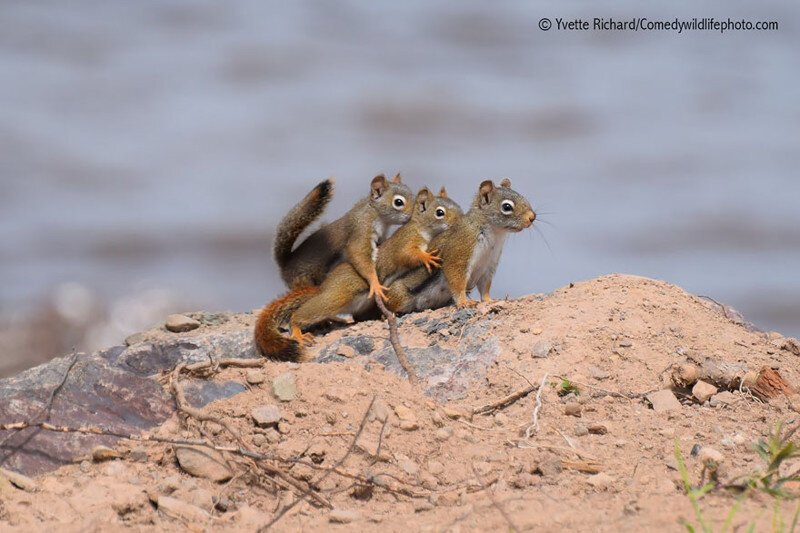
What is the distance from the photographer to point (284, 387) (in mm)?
6098

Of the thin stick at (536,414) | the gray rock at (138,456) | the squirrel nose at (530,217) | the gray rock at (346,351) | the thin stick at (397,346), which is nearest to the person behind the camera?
the gray rock at (138,456)

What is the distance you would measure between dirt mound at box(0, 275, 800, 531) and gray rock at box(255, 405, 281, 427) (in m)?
0.01

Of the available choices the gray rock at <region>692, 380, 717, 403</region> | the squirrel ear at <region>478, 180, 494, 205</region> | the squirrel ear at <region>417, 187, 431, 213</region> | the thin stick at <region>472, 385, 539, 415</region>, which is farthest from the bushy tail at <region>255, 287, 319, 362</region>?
the gray rock at <region>692, 380, 717, 403</region>

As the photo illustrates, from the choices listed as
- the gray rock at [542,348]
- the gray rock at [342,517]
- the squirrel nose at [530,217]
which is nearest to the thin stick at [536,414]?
the gray rock at [542,348]

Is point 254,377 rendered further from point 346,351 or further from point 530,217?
point 530,217

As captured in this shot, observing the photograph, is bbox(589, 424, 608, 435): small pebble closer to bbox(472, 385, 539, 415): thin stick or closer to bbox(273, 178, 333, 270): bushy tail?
bbox(472, 385, 539, 415): thin stick

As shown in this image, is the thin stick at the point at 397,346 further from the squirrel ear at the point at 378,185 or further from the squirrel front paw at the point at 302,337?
the squirrel ear at the point at 378,185

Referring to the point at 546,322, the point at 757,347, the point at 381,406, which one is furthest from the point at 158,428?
the point at 757,347

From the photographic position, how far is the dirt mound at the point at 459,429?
496 centimetres

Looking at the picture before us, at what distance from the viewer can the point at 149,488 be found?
520 cm

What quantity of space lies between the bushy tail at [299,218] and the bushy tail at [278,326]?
664mm

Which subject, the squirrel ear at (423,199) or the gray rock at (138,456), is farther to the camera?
the squirrel ear at (423,199)

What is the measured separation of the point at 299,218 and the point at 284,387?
2.77 m

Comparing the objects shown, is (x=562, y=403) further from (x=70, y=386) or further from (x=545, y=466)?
(x=70, y=386)
